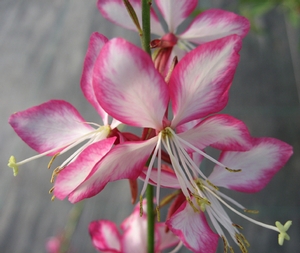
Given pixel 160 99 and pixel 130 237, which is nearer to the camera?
pixel 160 99

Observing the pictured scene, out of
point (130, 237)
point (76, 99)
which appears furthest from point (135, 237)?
point (76, 99)

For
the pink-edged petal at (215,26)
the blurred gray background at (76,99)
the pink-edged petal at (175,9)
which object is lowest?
the blurred gray background at (76,99)

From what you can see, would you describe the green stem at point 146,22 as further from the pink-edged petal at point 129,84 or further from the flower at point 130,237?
the flower at point 130,237

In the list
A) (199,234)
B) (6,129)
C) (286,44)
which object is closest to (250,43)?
(286,44)

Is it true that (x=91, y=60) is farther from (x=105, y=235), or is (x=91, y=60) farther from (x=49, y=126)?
(x=105, y=235)

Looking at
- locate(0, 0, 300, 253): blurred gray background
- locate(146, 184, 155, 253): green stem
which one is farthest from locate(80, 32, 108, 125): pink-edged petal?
locate(0, 0, 300, 253): blurred gray background

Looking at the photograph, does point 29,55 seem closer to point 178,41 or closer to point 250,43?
point 250,43

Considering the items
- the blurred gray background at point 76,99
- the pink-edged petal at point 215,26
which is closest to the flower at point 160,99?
the pink-edged petal at point 215,26
